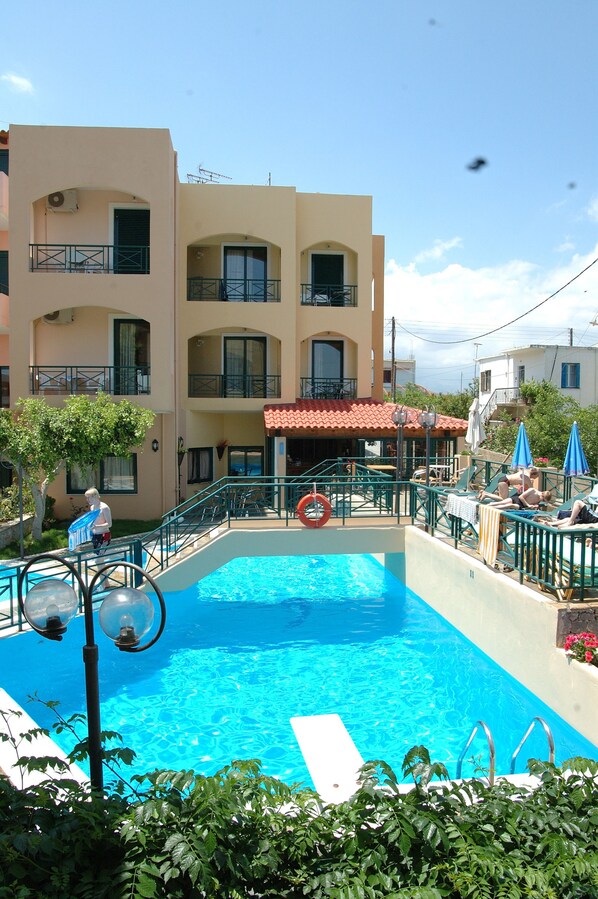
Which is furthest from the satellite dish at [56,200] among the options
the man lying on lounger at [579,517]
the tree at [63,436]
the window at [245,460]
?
the man lying on lounger at [579,517]

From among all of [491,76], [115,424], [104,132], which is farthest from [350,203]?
[115,424]

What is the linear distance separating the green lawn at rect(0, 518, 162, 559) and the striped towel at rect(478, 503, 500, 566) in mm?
9548

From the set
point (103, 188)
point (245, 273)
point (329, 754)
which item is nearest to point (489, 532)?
point (329, 754)

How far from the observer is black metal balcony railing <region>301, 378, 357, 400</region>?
22109 millimetres

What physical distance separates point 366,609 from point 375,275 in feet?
46.5

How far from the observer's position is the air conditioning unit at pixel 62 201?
62.7 ft

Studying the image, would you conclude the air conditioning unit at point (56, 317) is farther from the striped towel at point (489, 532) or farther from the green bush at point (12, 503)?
the striped towel at point (489, 532)

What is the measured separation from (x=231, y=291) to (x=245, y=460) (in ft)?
19.9

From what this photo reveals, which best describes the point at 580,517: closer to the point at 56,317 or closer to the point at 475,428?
the point at 475,428

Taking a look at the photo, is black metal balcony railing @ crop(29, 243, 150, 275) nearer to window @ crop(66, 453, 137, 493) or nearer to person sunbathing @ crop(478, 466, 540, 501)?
window @ crop(66, 453, 137, 493)

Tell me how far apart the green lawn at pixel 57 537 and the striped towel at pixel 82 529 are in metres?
3.73

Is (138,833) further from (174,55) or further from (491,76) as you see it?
(491,76)

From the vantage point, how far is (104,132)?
1825cm

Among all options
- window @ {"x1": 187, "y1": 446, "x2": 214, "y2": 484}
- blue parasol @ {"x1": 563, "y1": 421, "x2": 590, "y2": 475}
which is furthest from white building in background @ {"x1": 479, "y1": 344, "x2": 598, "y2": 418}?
→ blue parasol @ {"x1": 563, "y1": 421, "x2": 590, "y2": 475}
